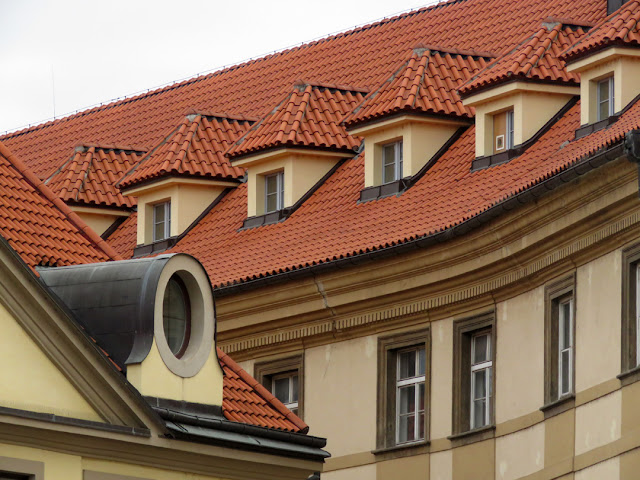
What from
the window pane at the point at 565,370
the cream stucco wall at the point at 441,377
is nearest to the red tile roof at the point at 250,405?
the window pane at the point at 565,370

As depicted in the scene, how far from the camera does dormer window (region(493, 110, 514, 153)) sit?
35000 millimetres

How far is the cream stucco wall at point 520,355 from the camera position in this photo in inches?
1259

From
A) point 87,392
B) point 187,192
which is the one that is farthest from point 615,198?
point 187,192

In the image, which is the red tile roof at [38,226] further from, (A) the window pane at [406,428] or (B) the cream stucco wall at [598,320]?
(A) the window pane at [406,428]

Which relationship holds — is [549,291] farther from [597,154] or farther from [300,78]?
[300,78]

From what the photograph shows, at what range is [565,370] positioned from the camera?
103ft

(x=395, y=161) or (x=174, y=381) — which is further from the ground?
(x=395, y=161)

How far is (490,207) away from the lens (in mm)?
32062

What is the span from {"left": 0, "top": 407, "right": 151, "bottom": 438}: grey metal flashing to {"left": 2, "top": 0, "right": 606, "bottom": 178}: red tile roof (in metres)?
14.8

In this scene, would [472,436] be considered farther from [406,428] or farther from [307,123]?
[307,123]

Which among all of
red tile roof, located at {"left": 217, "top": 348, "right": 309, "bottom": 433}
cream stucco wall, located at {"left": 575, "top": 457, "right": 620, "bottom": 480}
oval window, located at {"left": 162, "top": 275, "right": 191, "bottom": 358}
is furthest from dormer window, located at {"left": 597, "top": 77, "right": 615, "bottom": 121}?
oval window, located at {"left": 162, "top": 275, "right": 191, "bottom": 358}

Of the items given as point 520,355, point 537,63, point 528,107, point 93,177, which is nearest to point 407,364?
point 520,355

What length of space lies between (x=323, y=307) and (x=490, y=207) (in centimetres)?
460

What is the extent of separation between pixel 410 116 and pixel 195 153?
5457mm
